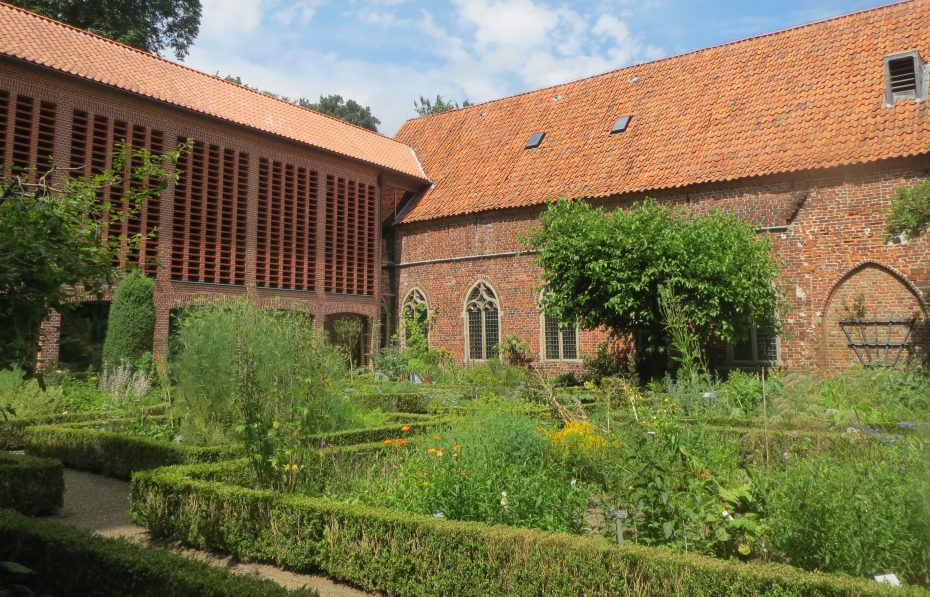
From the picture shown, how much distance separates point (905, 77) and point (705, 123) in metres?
4.48

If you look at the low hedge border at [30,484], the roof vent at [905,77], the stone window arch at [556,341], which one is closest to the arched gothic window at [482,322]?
the stone window arch at [556,341]

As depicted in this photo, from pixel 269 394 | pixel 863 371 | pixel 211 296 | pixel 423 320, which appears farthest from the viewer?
pixel 423 320

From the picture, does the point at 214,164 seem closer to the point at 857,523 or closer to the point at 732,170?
the point at 732,170

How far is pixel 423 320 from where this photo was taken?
2194 centimetres

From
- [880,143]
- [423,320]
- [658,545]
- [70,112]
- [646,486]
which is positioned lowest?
[658,545]

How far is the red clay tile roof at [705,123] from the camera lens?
15.5 meters

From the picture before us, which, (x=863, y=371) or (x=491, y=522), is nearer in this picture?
(x=491, y=522)

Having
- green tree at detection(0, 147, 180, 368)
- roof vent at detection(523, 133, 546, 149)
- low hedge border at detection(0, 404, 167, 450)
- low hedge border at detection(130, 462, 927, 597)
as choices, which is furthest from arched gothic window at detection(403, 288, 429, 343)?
green tree at detection(0, 147, 180, 368)

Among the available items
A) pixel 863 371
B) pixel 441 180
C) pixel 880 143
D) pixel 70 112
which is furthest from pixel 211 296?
pixel 880 143

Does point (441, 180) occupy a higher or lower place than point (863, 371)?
higher

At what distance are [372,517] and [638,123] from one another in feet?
55.3

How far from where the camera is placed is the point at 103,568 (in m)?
4.61

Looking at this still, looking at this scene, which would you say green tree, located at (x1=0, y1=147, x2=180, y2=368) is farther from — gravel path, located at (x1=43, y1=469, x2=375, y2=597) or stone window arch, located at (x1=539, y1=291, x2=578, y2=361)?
stone window arch, located at (x1=539, y1=291, x2=578, y2=361)

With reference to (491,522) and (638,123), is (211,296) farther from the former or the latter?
(491,522)
